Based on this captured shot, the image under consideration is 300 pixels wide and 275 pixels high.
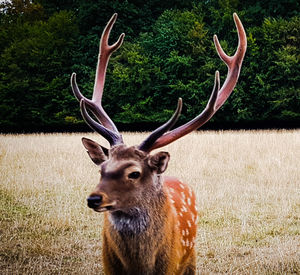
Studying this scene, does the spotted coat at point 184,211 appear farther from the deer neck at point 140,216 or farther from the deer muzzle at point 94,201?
the deer muzzle at point 94,201

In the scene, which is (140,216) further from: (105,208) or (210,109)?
(210,109)

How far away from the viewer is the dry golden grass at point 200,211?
3.95 m

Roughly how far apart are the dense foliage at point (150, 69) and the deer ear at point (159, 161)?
18.4m

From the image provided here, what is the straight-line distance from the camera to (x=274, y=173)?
778 cm

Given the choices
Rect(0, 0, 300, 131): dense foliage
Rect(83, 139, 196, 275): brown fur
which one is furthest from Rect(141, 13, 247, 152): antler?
Rect(0, 0, 300, 131): dense foliage

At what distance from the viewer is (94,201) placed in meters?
2.12

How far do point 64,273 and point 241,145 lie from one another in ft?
26.1

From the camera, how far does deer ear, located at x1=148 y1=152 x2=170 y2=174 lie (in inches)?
95.7

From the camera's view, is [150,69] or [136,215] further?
[150,69]

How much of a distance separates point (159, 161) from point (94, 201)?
483 millimetres

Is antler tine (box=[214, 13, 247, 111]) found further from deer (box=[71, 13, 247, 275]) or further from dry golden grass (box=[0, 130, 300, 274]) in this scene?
dry golden grass (box=[0, 130, 300, 274])

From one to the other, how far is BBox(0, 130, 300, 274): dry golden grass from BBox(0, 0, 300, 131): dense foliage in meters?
11.5

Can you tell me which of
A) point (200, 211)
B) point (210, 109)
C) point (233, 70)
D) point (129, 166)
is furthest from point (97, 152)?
point (200, 211)

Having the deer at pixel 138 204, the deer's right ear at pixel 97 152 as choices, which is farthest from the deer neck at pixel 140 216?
→ the deer's right ear at pixel 97 152
